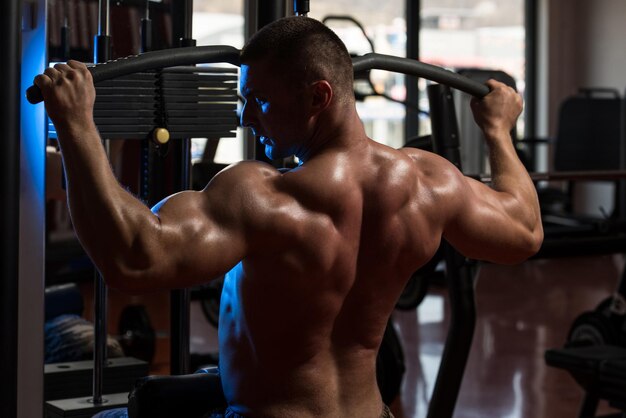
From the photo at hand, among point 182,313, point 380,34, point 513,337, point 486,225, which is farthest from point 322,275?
point 380,34

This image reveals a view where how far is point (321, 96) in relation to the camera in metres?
1.25

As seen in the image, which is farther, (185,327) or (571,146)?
(571,146)

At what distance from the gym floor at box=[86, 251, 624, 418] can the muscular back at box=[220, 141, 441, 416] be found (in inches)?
86.8

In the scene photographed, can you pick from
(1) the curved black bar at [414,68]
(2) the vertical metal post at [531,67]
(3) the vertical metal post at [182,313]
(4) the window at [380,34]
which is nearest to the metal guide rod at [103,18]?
(3) the vertical metal post at [182,313]

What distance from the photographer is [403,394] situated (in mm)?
3762

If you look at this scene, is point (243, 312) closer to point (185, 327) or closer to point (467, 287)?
point (185, 327)

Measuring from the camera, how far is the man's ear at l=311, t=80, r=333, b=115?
124 centimetres

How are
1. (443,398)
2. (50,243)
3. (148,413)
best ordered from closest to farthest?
1. (148,413)
2. (443,398)
3. (50,243)

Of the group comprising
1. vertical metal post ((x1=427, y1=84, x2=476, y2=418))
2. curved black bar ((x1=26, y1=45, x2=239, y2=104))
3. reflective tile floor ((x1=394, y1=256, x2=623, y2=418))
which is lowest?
reflective tile floor ((x1=394, y1=256, x2=623, y2=418))

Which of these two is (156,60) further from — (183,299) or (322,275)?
(183,299)

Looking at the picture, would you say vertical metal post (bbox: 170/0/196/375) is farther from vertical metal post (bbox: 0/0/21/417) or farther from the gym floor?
the gym floor

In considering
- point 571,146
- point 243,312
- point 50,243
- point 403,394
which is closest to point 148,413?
point 243,312

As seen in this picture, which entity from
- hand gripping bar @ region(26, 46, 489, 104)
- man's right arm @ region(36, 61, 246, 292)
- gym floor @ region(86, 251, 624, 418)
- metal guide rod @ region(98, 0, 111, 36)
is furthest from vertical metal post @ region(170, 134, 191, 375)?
gym floor @ region(86, 251, 624, 418)

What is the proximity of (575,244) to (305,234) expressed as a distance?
2.75 metres
